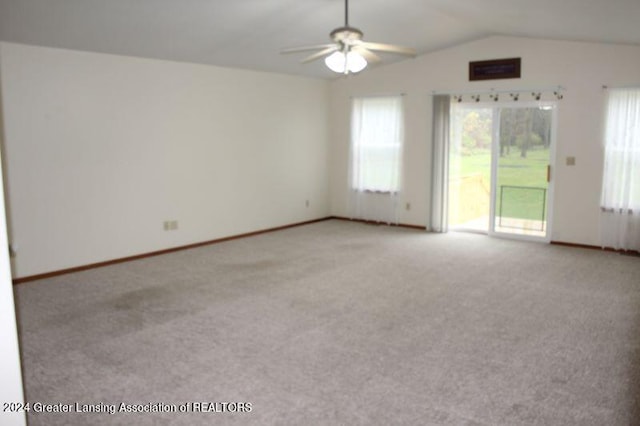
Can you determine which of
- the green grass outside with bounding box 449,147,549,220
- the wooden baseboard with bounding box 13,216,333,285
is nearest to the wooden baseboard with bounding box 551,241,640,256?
the green grass outside with bounding box 449,147,549,220

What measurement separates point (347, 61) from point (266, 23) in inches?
64.9

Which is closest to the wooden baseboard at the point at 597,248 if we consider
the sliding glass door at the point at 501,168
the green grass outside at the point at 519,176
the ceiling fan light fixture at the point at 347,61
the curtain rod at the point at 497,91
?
the sliding glass door at the point at 501,168

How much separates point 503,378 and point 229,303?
8.05 feet

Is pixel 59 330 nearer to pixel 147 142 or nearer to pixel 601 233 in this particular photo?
pixel 147 142

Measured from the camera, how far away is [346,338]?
3.80 meters

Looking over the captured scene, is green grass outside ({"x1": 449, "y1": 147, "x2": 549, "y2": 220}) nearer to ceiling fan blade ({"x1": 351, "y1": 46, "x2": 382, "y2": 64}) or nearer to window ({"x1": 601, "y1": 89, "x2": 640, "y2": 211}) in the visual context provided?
window ({"x1": 601, "y1": 89, "x2": 640, "y2": 211})

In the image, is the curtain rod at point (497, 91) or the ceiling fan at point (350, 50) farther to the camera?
the curtain rod at point (497, 91)

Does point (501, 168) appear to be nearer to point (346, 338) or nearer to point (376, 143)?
point (376, 143)

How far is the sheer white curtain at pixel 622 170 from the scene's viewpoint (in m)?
6.11

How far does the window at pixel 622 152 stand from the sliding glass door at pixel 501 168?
71 centimetres

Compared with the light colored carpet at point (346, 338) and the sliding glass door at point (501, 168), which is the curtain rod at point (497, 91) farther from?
the light colored carpet at point (346, 338)

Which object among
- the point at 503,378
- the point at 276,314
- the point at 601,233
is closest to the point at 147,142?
the point at 276,314

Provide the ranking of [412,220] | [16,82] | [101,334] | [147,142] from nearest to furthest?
[101,334], [16,82], [147,142], [412,220]

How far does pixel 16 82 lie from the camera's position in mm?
5016
